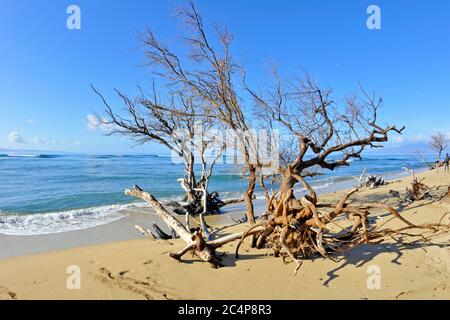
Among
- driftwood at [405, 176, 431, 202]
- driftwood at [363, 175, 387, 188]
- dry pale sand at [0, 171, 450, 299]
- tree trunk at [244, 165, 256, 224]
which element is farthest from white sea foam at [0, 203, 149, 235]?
driftwood at [363, 175, 387, 188]

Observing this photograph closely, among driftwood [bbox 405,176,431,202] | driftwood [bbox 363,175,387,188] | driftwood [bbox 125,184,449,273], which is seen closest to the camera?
driftwood [bbox 125,184,449,273]

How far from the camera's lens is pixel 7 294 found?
4.36m

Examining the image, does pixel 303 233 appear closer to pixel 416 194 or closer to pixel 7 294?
pixel 7 294

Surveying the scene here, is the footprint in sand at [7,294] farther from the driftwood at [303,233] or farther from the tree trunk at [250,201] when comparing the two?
the tree trunk at [250,201]

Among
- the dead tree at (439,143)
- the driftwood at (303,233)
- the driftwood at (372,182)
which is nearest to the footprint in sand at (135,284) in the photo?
the driftwood at (303,233)

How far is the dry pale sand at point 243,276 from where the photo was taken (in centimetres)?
418

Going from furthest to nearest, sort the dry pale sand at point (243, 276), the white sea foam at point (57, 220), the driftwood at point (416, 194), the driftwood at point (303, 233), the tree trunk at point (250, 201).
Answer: the driftwood at point (416, 194) < the white sea foam at point (57, 220) < the tree trunk at point (250, 201) < the driftwood at point (303, 233) < the dry pale sand at point (243, 276)

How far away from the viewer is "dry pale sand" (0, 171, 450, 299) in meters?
4.18

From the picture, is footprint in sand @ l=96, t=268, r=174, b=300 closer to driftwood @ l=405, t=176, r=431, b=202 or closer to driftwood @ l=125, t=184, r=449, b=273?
driftwood @ l=125, t=184, r=449, b=273

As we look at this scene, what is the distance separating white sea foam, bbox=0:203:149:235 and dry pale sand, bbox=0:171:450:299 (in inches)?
169

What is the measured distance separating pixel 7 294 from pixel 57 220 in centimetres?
798

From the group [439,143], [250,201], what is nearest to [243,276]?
[250,201]
